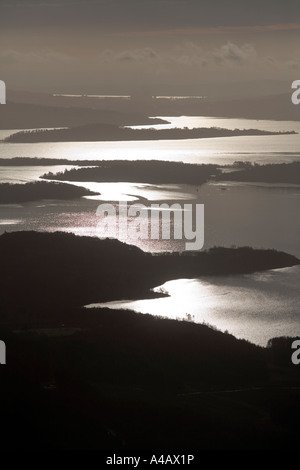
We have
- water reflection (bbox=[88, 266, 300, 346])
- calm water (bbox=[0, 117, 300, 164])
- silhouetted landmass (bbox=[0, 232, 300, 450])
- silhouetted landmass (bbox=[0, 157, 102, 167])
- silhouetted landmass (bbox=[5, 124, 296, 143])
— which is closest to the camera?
silhouetted landmass (bbox=[0, 232, 300, 450])

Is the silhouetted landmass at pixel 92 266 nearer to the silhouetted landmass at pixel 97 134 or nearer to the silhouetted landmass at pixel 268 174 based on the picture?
the silhouetted landmass at pixel 268 174

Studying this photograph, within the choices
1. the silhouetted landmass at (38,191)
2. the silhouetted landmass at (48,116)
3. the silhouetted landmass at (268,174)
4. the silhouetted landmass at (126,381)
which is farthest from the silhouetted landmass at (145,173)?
the silhouetted landmass at (126,381)

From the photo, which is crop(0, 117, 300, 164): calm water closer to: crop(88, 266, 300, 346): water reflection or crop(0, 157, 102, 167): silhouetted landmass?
crop(0, 157, 102, 167): silhouetted landmass

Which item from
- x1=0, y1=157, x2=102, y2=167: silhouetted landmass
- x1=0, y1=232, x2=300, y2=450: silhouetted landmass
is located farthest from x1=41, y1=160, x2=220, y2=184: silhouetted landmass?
x1=0, y1=232, x2=300, y2=450: silhouetted landmass

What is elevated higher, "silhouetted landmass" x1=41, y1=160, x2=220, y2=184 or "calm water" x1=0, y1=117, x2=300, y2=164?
"calm water" x1=0, y1=117, x2=300, y2=164

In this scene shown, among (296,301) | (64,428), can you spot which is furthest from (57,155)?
(64,428)

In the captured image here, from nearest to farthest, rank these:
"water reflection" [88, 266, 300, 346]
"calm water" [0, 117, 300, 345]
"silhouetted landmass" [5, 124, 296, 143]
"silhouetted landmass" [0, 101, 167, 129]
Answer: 1. "water reflection" [88, 266, 300, 346]
2. "calm water" [0, 117, 300, 345]
3. "silhouetted landmass" [5, 124, 296, 143]
4. "silhouetted landmass" [0, 101, 167, 129]
